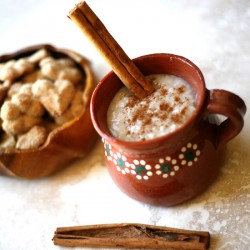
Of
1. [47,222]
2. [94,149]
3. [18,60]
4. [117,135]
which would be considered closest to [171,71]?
[117,135]

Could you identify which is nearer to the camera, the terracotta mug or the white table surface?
the terracotta mug

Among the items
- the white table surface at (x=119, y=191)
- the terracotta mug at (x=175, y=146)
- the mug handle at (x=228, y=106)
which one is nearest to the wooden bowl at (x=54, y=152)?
the white table surface at (x=119, y=191)

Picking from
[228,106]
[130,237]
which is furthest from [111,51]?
[130,237]

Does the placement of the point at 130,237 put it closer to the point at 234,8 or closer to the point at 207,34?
the point at 207,34

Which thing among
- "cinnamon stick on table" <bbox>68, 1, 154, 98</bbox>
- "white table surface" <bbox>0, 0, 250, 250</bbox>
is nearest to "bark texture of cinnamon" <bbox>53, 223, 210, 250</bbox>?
"white table surface" <bbox>0, 0, 250, 250</bbox>

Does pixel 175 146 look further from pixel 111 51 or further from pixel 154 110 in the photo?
pixel 111 51

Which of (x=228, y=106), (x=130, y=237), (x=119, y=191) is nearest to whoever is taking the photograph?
(x=228, y=106)

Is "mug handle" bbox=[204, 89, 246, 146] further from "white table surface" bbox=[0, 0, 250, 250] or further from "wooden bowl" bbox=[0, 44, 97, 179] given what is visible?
"wooden bowl" bbox=[0, 44, 97, 179]
